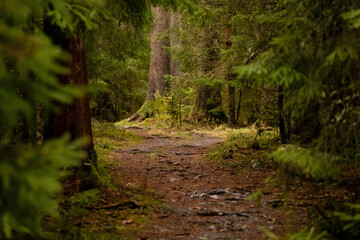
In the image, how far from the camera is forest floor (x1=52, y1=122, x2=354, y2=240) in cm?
430

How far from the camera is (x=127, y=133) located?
520 inches

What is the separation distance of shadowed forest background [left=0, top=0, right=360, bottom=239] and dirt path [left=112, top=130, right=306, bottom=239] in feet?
0.47

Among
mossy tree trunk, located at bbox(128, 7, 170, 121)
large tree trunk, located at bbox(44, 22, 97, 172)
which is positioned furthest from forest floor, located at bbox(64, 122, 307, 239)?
mossy tree trunk, located at bbox(128, 7, 170, 121)

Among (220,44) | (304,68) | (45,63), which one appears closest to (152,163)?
(304,68)

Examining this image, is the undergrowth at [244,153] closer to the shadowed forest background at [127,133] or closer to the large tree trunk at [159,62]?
the shadowed forest background at [127,133]

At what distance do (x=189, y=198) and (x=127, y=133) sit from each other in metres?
7.65

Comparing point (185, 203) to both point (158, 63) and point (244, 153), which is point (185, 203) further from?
point (158, 63)

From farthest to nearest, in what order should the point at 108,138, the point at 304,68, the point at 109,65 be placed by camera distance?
the point at 108,138 → the point at 109,65 → the point at 304,68

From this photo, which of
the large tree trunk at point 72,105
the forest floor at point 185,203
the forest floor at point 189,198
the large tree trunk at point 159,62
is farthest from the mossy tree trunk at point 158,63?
the large tree trunk at point 72,105

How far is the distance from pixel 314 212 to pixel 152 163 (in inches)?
190

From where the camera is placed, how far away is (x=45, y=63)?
1954mm

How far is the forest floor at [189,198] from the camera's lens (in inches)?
169

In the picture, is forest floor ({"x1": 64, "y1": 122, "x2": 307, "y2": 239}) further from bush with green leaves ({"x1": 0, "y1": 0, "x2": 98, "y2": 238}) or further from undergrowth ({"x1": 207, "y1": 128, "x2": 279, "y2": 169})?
bush with green leaves ({"x1": 0, "y1": 0, "x2": 98, "y2": 238})

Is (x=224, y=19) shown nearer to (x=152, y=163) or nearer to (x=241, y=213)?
(x=152, y=163)
